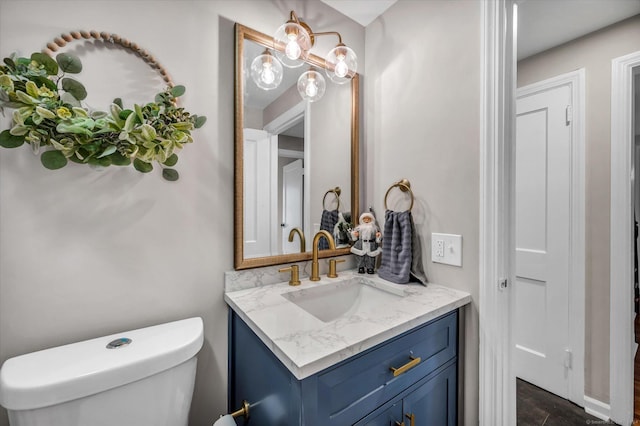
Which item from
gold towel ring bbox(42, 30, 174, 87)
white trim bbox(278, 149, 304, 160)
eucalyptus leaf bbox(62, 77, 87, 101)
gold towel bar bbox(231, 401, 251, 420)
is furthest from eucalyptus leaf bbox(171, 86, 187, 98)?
gold towel bar bbox(231, 401, 251, 420)

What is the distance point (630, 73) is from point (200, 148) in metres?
2.25

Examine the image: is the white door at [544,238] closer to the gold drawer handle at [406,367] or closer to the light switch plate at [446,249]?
the light switch plate at [446,249]

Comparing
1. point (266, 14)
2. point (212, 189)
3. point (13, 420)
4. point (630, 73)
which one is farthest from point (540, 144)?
point (13, 420)

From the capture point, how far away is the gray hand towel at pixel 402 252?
49.2 inches

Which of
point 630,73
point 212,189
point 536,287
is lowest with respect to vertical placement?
point 536,287

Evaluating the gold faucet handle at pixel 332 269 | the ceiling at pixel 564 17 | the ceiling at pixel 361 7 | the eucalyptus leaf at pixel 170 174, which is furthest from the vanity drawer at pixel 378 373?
the ceiling at pixel 564 17

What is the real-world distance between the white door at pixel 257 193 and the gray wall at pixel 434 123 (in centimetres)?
62

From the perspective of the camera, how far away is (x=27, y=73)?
71 centimetres

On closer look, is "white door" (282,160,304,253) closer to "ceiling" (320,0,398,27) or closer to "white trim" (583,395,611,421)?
"ceiling" (320,0,398,27)

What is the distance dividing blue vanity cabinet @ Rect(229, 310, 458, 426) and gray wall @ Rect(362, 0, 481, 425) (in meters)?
0.15

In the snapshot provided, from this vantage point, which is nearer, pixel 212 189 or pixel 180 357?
pixel 180 357

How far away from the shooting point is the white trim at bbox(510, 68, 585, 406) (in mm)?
1637

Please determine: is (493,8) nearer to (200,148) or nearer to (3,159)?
(200,148)

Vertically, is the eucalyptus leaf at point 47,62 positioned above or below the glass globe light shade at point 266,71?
below
